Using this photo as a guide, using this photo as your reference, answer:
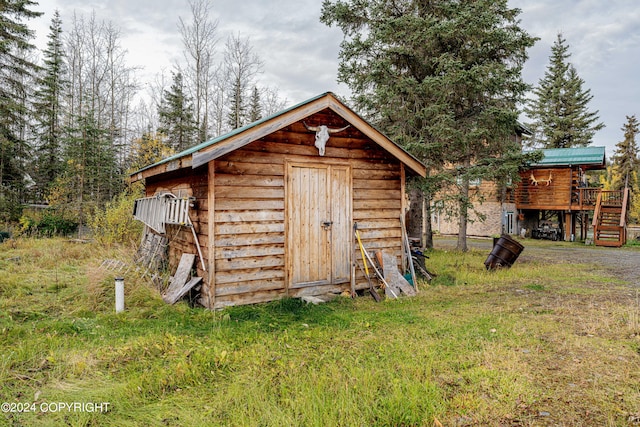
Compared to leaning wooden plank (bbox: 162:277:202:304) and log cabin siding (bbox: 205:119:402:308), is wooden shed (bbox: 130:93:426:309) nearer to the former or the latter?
log cabin siding (bbox: 205:119:402:308)

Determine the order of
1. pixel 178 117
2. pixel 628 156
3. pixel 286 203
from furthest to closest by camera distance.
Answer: pixel 628 156 < pixel 178 117 < pixel 286 203

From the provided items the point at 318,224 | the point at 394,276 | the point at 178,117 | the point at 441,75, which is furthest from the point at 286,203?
the point at 178,117

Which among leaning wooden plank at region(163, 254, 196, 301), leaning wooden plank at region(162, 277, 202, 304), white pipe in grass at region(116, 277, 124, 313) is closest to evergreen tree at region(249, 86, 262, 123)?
leaning wooden plank at region(163, 254, 196, 301)

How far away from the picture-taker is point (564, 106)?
3183 cm

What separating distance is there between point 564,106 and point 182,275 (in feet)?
119

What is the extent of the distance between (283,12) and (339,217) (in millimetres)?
13480

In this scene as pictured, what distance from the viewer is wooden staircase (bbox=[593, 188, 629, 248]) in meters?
18.2

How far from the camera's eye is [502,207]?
75.5ft

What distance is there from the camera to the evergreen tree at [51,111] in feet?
70.5

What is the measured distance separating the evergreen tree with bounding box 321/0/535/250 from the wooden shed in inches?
187

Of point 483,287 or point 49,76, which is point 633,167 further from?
point 49,76

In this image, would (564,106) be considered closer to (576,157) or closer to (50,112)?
(576,157)

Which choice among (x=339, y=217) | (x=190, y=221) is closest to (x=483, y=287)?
(x=339, y=217)

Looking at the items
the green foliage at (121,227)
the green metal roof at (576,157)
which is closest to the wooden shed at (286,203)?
the green foliage at (121,227)
